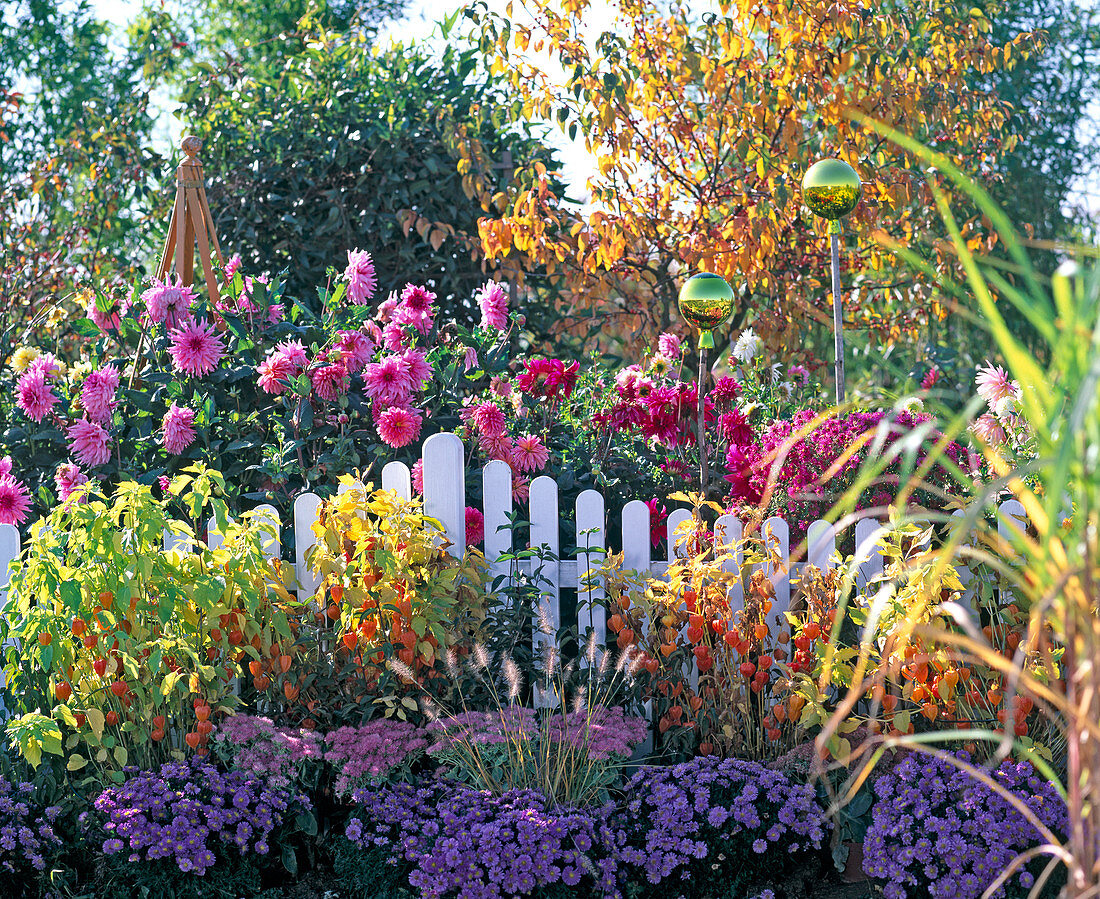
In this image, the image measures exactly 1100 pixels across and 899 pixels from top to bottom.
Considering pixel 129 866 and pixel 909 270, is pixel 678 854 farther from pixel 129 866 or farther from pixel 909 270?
pixel 909 270

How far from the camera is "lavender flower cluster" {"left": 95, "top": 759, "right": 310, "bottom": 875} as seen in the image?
2.73 meters

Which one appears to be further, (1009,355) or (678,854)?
(678,854)

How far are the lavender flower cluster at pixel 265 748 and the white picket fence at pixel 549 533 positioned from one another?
0.50m

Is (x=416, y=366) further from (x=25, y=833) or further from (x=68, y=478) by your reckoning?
(x=25, y=833)

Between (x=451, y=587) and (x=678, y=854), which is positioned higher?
(x=451, y=587)

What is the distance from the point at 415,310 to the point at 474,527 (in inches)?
41.4

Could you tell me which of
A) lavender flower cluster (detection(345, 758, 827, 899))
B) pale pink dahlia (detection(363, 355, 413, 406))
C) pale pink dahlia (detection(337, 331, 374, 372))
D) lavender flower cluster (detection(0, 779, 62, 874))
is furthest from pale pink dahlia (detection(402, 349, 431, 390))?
lavender flower cluster (detection(0, 779, 62, 874))

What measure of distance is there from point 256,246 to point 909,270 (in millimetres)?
4249

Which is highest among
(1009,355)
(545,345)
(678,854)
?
(545,345)

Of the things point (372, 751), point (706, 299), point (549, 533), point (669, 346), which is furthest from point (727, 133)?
point (372, 751)

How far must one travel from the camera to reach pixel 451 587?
10.7 feet

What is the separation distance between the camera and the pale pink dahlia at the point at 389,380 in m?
3.88

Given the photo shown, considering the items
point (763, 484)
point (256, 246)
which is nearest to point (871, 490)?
point (763, 484)

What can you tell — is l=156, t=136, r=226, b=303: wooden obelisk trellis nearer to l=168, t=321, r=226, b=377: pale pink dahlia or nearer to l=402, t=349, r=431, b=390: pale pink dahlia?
l=168, t=321, r=226, b=377: pale pink dahlia
